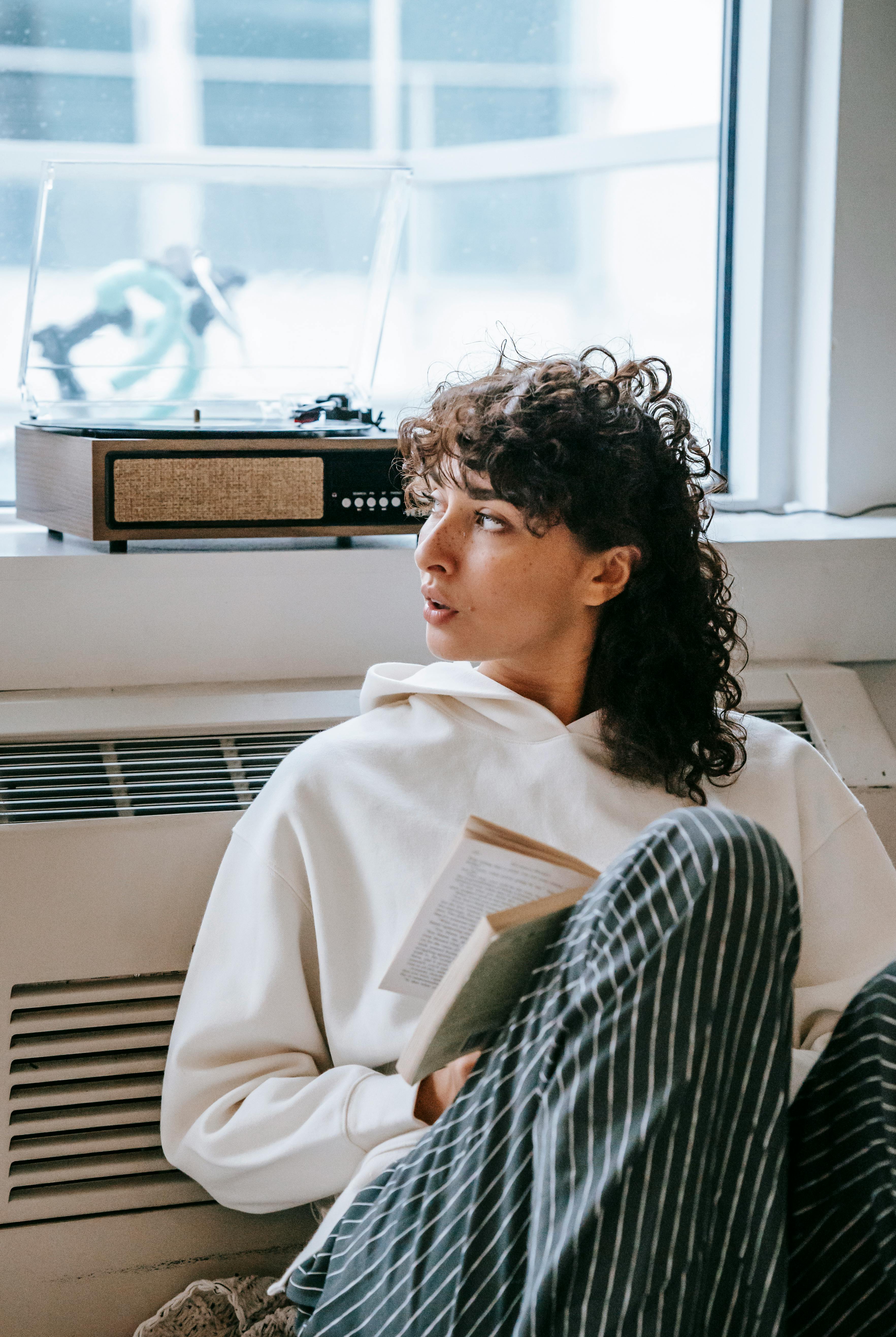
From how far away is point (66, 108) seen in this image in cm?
193

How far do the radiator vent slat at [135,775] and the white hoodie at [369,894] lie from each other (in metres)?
0.15

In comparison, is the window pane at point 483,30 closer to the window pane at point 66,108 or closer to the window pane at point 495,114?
the window pane at point 495,114

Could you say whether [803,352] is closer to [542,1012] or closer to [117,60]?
[117,60]

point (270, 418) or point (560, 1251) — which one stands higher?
point (270, 418)

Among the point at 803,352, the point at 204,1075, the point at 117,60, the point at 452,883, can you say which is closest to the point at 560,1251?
the point at 452,883

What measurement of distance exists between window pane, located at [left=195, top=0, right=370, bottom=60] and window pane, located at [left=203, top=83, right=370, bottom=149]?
0.05 meters

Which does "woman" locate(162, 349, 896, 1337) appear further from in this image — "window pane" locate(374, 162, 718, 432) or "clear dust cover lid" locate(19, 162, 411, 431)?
"window pane" locate(374, 162, 718, 432)

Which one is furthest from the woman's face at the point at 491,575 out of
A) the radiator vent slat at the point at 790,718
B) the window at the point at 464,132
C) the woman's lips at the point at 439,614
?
the window at the point at 464,132

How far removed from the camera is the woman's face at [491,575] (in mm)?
1193

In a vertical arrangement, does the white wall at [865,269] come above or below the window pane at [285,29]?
below

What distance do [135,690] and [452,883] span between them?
0.72 metres

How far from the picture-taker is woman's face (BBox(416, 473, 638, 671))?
1193mm

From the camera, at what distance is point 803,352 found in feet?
6.75

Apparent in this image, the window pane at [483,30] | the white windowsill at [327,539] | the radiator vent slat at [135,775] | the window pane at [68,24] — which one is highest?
the window pane at [483,30]
